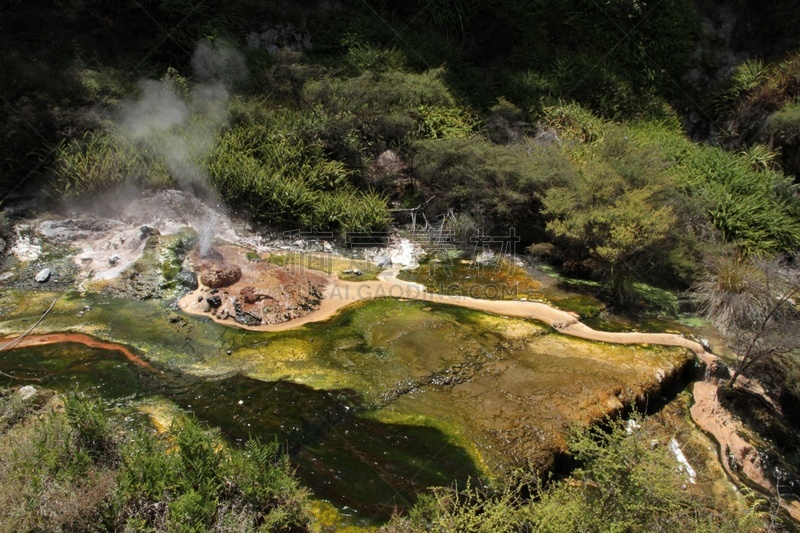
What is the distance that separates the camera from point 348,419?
4.74 metres

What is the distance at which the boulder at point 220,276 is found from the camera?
7102 millimetres

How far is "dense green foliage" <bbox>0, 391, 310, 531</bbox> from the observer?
3301 mm

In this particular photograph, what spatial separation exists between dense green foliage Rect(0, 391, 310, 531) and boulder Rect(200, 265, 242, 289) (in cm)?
312

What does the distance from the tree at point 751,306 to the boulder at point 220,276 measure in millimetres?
6427

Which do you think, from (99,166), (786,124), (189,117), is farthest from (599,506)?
(786,124)

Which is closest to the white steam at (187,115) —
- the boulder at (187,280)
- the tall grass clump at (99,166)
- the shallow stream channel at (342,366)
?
the tall grass clump at (99,166)

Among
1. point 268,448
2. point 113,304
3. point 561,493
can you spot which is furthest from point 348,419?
point 113,304

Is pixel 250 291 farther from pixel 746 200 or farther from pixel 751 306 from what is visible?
pixel 746 200

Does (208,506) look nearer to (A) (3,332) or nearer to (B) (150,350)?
(B) (150,350)

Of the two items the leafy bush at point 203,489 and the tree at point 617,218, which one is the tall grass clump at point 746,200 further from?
the leafy bush at point 203,489

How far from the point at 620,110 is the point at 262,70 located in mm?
8685

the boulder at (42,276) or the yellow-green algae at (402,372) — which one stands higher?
the yellow-green algae at (402,372)

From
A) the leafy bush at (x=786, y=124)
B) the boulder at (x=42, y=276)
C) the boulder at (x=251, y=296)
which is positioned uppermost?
the leafy bush at (x=786, y=124)

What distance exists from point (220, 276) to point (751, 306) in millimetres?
7332
